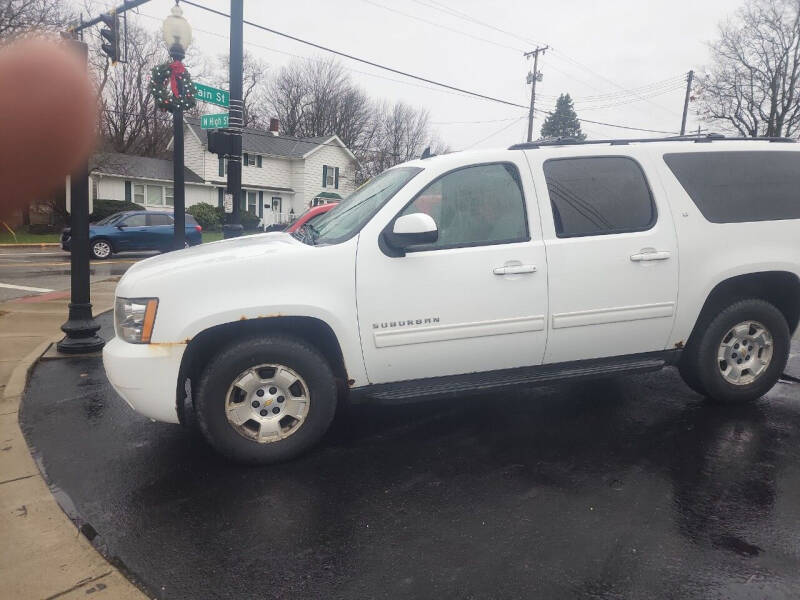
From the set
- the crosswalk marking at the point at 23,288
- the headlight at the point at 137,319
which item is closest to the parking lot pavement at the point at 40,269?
the crosswalk marking at the point at 23,288

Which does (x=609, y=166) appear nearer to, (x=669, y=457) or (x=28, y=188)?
(x=669, y=457)

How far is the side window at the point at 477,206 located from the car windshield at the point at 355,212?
21cm

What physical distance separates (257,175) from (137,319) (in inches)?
1576

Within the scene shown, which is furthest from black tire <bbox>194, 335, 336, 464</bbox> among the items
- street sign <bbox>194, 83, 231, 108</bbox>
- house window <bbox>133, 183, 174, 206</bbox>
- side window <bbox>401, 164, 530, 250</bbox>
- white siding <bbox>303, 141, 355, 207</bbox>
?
white siding <bbox>303, 141, 355, 207</bbox>

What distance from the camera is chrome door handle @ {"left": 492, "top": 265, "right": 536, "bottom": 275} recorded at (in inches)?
152

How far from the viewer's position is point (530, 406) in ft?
15.8

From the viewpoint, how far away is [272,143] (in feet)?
142

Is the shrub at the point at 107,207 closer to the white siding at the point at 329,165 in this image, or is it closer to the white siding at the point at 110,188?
the white siding at the point at 110,188

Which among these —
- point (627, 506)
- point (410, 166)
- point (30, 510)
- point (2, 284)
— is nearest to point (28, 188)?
point (30, 510)

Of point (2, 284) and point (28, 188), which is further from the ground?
point (28, 188)

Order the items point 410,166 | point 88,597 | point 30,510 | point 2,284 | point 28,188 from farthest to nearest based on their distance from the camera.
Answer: point 2,284 < point 410,166 < point 30,510 < point 88,597 < point 28,188

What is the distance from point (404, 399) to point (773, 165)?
3.30 metres

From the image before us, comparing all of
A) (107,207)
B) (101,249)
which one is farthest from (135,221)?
(107,207)

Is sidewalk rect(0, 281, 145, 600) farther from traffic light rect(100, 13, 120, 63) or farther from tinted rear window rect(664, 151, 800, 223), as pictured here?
traffic light rect(100, 13, 120, 63)
